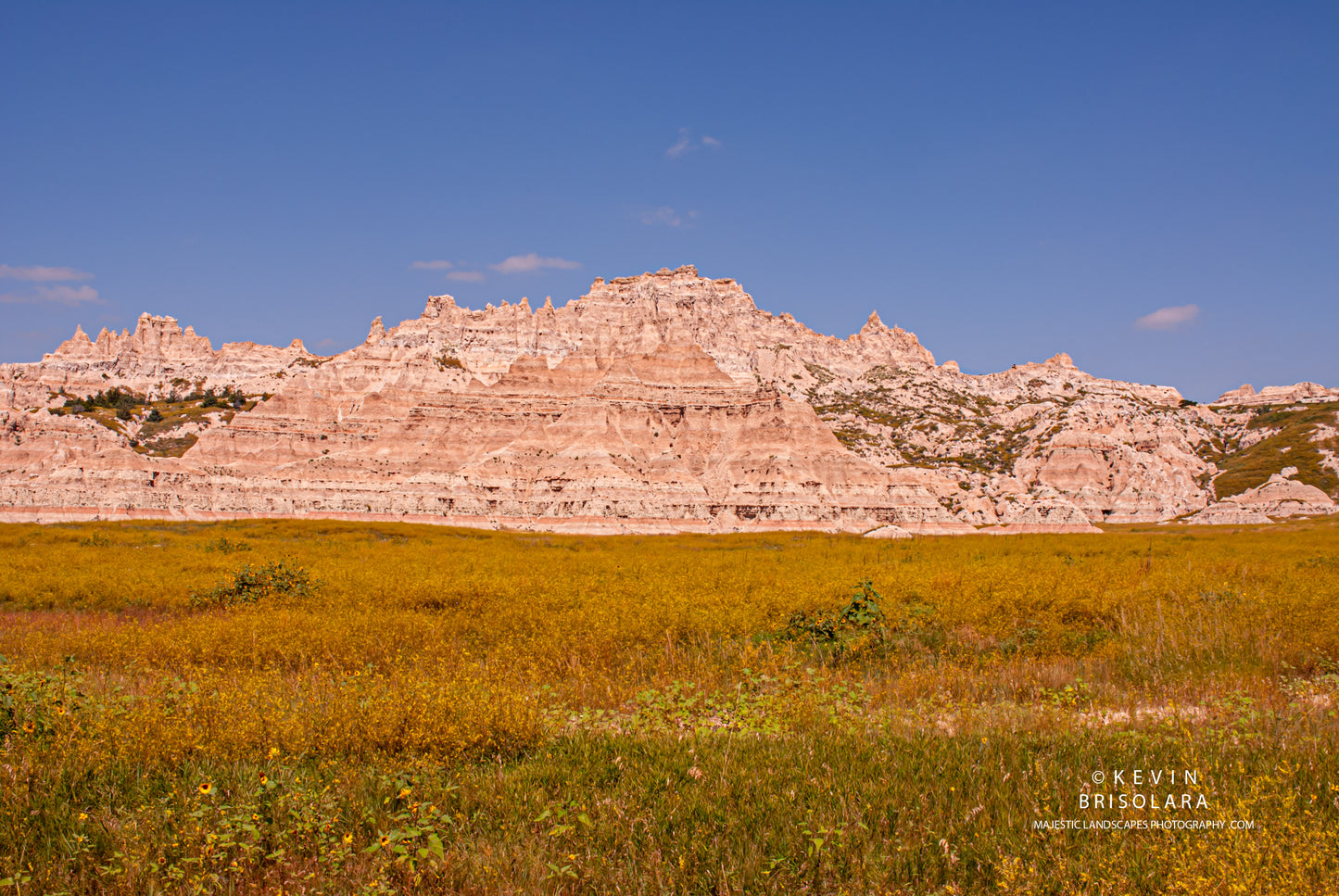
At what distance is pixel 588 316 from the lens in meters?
153

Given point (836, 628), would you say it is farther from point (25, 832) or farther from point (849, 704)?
point (25, 832)

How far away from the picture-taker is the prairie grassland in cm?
398

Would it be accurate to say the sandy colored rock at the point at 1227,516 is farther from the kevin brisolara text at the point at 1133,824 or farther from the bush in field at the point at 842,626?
the kevin brisolara text at the point at 1133,824

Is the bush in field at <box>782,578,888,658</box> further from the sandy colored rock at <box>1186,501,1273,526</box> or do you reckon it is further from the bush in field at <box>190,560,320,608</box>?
the sandy colored rock at <box>1186,501,1273,526</box>

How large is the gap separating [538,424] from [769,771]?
322 feet

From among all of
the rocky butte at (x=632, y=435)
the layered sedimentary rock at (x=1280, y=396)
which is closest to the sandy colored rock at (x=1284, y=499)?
the rocky butte at (x=632, y=435)

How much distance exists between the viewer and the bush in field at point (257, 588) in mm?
15250

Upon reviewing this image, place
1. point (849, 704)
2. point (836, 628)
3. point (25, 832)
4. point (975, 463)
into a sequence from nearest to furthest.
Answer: point (25, 832), point (849, 704), point (836, 628), point (975, 463)

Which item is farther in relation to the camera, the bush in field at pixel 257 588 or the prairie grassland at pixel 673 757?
the bush in field at pixel 257 588

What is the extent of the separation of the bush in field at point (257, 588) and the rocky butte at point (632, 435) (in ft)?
169

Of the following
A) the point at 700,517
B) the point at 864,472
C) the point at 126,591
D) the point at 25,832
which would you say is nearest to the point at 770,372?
the point at 864,472

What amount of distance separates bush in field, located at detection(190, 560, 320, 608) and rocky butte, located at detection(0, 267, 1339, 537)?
51.6 metres

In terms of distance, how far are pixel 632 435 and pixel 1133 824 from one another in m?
95.4

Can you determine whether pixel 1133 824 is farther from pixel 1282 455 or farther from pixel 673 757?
pixel 1282 455
